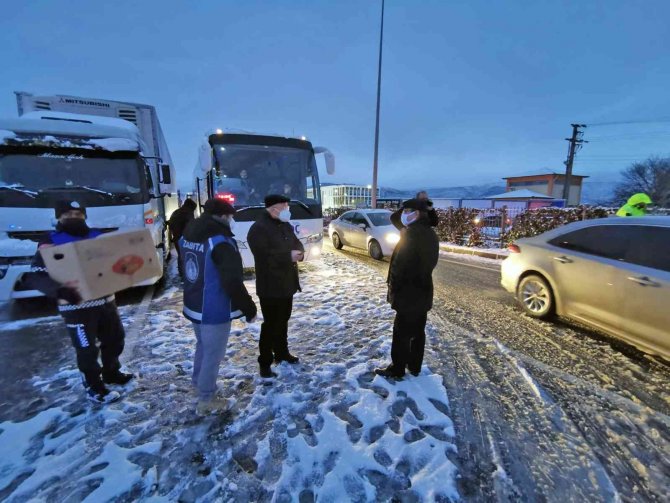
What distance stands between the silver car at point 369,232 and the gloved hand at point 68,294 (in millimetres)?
7555

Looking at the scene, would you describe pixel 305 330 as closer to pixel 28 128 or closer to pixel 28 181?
pixel 28 181

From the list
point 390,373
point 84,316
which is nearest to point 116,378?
point 84,316

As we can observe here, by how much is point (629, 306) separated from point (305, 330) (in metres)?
3.89

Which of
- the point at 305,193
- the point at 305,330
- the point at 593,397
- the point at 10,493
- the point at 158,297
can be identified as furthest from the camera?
the point at 305,193

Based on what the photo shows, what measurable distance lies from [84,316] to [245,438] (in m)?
1.71

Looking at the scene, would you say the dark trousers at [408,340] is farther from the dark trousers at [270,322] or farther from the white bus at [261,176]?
the white bus at [261,176]

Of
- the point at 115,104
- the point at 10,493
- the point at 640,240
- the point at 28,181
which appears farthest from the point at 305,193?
the point at 10,493

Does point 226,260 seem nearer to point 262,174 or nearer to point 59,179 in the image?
point 59,179

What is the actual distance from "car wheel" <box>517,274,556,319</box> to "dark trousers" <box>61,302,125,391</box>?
549 cm

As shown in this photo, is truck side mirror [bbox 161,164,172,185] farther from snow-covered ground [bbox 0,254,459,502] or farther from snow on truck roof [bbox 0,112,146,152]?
snow-covered ground [bbox 0,254,459,502]

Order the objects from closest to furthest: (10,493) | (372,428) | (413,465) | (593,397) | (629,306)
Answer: (10,493)
(413,465)
(372,428)
(593,397)
(629,306)

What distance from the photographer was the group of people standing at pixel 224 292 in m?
2.52

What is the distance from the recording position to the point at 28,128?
4.91m

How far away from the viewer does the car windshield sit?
33.9 ft
